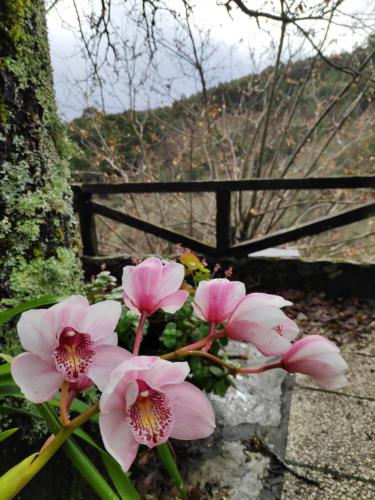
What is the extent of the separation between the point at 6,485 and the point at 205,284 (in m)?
0.30

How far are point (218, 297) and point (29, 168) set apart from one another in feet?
3.24

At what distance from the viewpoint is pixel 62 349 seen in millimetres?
422

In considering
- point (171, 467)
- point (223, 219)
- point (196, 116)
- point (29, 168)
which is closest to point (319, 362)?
point (171, 467)

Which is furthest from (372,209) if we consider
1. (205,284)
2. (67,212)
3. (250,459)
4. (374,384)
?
(205,284)

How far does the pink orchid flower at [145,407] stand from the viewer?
1.25 feet

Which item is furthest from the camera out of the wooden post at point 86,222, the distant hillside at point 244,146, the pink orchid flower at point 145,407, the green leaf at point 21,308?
the distant hillside at point 244,146

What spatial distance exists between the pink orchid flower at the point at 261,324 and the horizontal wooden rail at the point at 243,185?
9.15 ft

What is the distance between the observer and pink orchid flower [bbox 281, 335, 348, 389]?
0.46 meters

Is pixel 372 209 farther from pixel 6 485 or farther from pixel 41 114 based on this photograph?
pixel 6 485

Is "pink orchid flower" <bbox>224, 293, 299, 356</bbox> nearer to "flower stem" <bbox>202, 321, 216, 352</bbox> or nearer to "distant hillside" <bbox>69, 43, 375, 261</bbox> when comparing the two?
"flower stem" <bbox>202, 321, 216, 352</bbox>

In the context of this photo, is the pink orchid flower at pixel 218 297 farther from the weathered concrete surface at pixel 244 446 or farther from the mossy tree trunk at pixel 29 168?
the weathered concrete surface at pixel 244 446

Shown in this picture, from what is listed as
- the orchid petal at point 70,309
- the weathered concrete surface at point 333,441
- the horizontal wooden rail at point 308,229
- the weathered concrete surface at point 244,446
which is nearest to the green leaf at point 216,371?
the weathered concrete surface at point 244,446

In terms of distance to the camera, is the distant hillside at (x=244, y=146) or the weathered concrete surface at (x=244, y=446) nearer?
the weathered concrete surface at (x=244, y=446)

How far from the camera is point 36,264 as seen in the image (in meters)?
1.30
